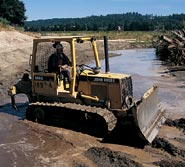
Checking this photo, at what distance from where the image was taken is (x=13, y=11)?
208ft

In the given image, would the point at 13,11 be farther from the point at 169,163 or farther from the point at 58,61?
the point at 169,163

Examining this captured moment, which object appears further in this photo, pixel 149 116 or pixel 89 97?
pixel 89 97

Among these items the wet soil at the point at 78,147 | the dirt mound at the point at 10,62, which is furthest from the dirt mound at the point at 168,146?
the dirt mound at the point at 10,62

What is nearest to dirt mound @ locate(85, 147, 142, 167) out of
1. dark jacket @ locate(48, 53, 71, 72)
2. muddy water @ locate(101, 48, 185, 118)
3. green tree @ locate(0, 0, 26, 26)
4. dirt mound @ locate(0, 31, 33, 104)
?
dark jacket @ locate(48, 53, 71, 72)

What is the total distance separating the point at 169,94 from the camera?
59.0 ft

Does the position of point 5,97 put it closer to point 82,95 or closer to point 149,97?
point 82,95

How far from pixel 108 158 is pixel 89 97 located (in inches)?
97.4

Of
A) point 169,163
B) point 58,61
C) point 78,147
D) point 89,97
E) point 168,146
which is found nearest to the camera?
point 169,163

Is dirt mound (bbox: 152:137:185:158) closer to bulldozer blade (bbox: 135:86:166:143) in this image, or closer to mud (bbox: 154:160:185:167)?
bulldozer blade (bbox: 135:86:166:143)

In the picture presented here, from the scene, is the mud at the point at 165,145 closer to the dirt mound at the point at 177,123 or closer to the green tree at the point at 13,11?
the dirt mound at the point at 177,123

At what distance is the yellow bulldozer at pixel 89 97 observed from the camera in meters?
10.4

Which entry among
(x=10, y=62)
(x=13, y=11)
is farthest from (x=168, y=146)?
(x=13, y=11)

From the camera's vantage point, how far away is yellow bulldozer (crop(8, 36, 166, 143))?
10.4 metres

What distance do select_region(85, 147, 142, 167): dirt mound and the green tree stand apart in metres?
55.5
